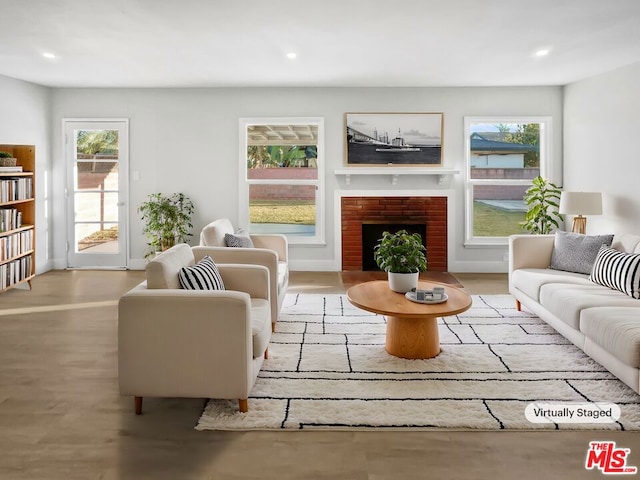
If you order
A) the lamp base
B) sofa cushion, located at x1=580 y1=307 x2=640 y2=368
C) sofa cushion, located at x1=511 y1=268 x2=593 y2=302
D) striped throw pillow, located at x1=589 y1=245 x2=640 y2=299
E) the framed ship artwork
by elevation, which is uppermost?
the framed ship artwork

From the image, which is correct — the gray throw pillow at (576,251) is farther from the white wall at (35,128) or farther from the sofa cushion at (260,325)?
the white wall at (35,128)

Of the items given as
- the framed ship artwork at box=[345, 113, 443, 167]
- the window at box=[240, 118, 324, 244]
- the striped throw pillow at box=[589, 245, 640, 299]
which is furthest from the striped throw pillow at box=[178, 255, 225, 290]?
the framed ship artwork at box=[345, 113, 443, 167]

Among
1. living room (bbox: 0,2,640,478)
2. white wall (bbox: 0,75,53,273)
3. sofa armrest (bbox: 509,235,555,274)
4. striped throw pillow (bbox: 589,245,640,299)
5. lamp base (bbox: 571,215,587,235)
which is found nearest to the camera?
striped throw pillow (bbox: 589,245,640,299)

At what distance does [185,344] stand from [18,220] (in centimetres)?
413

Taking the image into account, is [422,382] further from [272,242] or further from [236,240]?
[272,242]

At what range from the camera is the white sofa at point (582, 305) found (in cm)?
295

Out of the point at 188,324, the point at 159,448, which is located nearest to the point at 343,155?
the point at 188,324

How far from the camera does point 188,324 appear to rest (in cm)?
270

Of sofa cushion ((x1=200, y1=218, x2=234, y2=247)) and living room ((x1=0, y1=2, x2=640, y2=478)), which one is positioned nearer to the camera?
sofa cushion ((x1=200, y1=218, x2=234, y2=247))

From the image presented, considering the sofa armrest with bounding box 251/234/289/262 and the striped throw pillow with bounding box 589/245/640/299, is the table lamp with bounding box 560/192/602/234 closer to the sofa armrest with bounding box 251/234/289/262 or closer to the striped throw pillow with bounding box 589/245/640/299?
the striped throw pillow with bounding box 589/245/640/299

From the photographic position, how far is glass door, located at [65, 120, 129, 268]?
6.98 meters

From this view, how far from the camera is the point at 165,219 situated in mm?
6672

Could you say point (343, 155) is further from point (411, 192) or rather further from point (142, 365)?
point (142, 365)

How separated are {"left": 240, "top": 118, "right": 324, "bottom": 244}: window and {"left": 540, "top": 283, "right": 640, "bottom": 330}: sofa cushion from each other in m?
3.40
